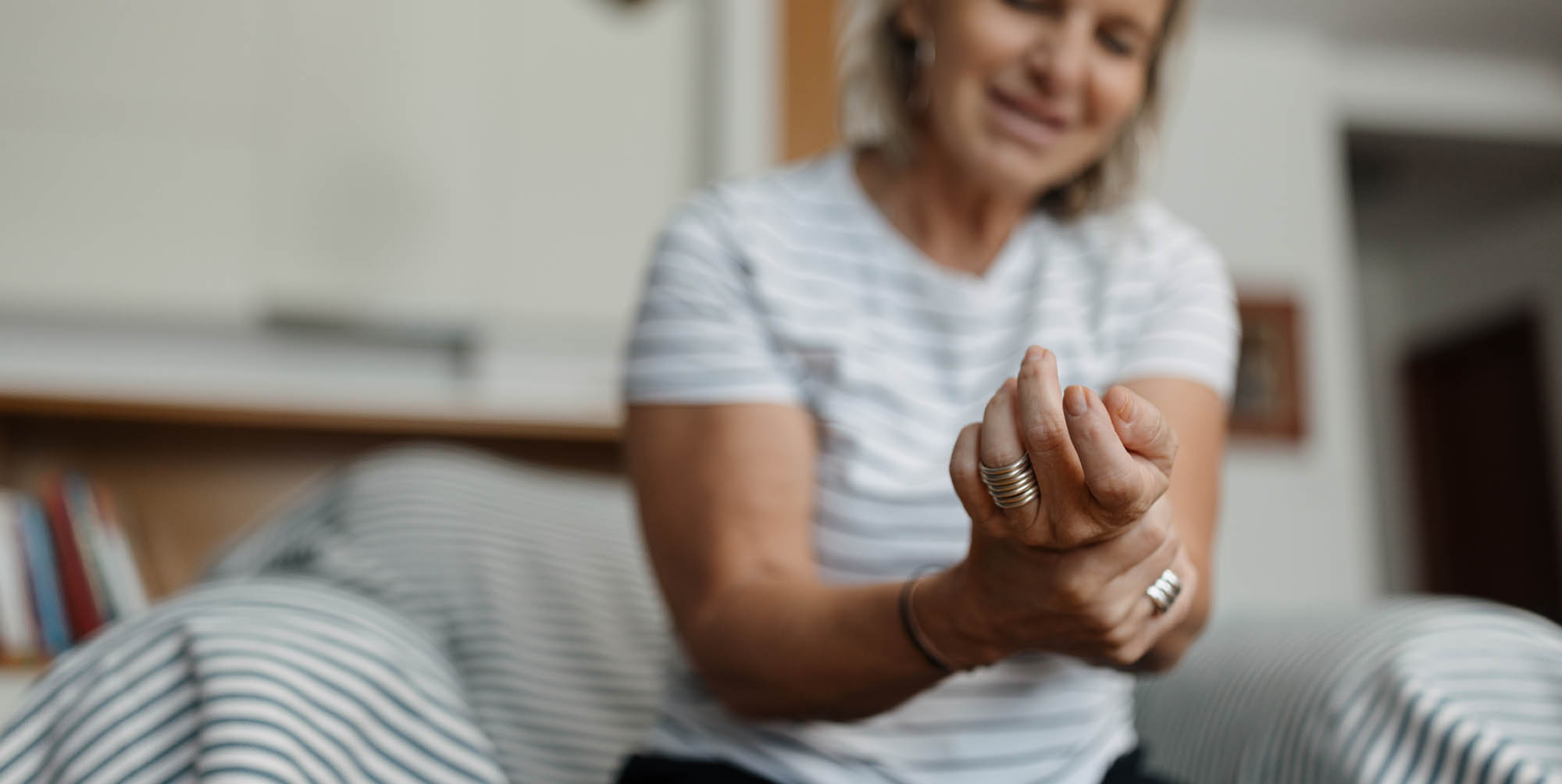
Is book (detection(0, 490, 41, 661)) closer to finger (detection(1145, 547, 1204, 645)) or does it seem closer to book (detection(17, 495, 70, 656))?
book (detection(17, 495, 70, 656))

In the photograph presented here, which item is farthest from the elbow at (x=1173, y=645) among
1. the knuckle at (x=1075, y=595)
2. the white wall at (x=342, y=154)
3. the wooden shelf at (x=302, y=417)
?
the white wall at (x=342, y=154)

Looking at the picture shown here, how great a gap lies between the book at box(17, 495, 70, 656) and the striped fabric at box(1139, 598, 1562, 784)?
132cm

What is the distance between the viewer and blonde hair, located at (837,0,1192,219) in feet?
3.07

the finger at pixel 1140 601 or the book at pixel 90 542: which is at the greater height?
the finger at pixel 1140 601

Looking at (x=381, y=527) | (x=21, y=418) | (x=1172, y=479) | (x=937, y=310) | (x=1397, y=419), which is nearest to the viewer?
(x=1172, y=479)

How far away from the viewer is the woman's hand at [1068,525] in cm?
44

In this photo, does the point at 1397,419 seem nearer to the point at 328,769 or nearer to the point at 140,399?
the point at 140,399

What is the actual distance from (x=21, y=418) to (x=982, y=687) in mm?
1669

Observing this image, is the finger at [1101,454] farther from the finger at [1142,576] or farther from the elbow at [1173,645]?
the elbow at [1173,645]

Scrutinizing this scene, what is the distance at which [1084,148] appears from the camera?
879 millimetres

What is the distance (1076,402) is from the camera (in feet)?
1.42

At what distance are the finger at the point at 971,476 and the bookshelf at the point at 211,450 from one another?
139 cm

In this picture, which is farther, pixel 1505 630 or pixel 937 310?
pixel 937 310

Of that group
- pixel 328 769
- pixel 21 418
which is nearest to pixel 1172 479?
pixel 328 769
